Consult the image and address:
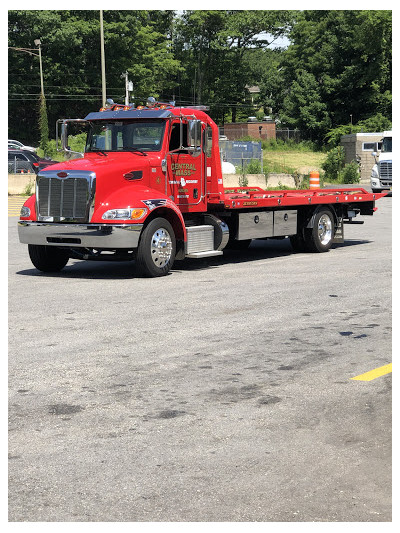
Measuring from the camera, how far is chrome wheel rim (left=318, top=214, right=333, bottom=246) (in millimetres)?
16281

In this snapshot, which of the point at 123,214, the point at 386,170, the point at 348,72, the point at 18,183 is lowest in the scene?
the point at 123,214

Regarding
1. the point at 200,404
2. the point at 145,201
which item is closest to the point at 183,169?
the point at 145,201

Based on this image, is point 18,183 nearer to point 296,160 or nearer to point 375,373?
point 375,373

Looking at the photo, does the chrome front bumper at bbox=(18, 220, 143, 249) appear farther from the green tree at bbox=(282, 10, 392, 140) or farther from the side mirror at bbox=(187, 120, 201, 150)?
the green tree at bbox=(282, 10, 392, 140)

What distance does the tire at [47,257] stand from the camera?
1350 cm

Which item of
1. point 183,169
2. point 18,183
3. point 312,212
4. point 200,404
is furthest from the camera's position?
point 18,183

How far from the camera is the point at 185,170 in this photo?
14008 mm

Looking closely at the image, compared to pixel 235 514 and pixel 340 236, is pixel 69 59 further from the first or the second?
pixel 235 514

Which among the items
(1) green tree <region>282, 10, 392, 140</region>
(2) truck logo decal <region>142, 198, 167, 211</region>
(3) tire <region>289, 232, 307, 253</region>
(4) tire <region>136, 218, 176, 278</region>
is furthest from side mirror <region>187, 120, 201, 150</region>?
(1) green tree <region>282, 10, 392, 140</region>

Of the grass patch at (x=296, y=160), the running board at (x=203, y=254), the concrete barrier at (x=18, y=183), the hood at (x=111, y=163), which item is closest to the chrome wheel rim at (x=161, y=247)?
the running board at (x=203, y=254)

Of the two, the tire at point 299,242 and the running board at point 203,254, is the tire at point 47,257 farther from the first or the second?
the tire at point 299,242

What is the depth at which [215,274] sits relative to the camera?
13.3m

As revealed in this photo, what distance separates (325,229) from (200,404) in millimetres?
10678

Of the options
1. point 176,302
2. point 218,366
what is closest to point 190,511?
point 218,366
